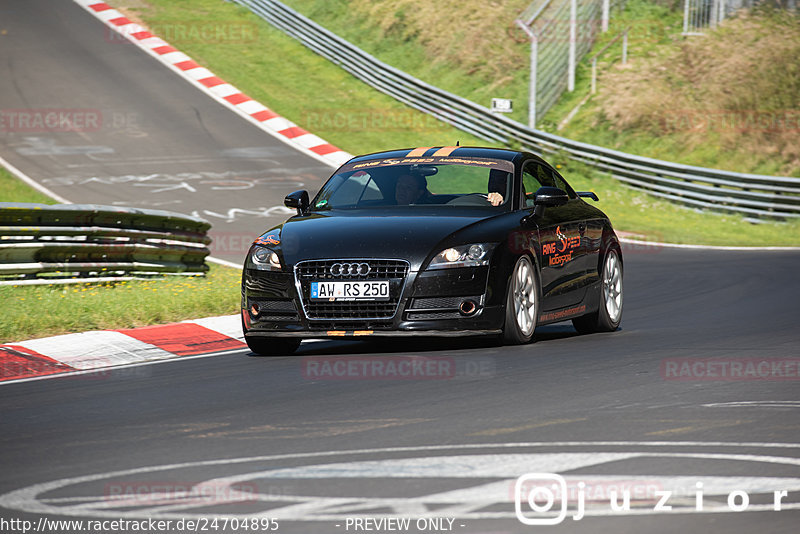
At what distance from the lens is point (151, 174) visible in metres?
25.6

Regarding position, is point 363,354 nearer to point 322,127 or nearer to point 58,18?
point 322,127

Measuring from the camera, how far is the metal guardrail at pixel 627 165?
83.1 feet

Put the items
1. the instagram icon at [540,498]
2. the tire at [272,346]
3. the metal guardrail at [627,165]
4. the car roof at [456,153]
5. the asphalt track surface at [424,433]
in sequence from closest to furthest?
1. the instagram icon at [540,498]
2. the asphalt track surface at [424,433]
3. the tire at [272,346]
4. the car roof at [456,153]
5. the metal guardrail at [627,165]

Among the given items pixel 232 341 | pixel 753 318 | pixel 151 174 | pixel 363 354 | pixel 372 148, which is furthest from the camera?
pixel 372 148

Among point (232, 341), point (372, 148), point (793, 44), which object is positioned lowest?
point (232, 341)

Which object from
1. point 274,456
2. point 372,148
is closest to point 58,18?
point 372,148

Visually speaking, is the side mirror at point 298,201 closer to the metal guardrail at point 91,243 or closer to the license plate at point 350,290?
the license plate at point 350,290

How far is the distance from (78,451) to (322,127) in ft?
85.9

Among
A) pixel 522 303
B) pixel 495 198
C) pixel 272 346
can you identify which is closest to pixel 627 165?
pixel 495 198

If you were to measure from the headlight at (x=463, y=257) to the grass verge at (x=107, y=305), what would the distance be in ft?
11.0

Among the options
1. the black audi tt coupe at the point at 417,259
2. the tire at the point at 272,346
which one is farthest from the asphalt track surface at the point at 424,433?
the black audi tt coupe at the point at 417,259

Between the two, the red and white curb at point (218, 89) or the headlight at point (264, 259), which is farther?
the red and white curb at point (218, 89)

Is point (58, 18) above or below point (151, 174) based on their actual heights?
above

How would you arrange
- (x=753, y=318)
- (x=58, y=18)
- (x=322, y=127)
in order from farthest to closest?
(x=58, y=18)
(x=322, y=127)
(x=753, y=318)
